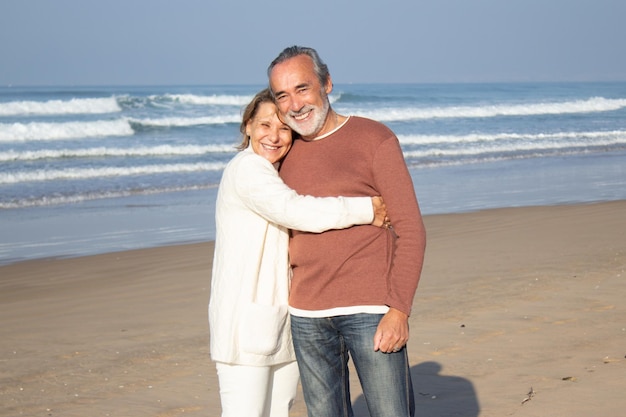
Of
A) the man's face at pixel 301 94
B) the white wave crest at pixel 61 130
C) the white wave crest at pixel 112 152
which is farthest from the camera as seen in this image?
the white wave crest at pixel 61 130

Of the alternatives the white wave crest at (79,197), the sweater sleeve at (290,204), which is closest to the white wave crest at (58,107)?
the white wave crest at (79,197)

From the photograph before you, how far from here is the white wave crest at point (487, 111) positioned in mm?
36094

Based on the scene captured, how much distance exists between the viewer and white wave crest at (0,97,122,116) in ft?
115

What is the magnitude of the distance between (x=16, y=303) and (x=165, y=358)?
7.85 ft

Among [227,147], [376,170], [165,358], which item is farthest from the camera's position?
[227,147]

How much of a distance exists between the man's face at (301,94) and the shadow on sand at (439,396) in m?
2.11

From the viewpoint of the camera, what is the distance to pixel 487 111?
3922 cm

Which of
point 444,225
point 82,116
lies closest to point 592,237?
point 444,225

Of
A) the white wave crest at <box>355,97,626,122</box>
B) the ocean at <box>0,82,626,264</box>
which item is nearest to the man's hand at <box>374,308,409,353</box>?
the ocean at <box>0,82,626,264</box>

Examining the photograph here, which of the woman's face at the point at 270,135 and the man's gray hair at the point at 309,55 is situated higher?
the man's gray hair at the point at 309,55

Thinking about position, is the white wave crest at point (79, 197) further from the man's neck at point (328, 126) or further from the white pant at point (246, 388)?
the man's neck at point (328, 126)

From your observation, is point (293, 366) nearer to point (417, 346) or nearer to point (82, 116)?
point (417, 346)

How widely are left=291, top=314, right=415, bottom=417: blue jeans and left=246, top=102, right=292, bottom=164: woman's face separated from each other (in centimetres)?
60

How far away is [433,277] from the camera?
25.4 ft
